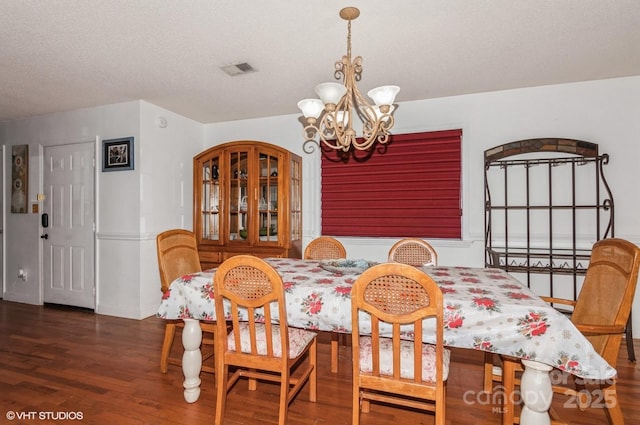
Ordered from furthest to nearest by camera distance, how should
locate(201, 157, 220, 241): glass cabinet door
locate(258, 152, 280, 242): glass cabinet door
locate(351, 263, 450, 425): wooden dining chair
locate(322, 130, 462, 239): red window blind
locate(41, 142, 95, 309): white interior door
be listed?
Answer: locate(201, 157, 220, 241): glass cabinet door → locate(41, 142, 95, 309): white interior door → locate(258, 152, 280, 242): glass cabinet door → locate(322, 130, 462, 239): red window blind → locate(351, 263, 450, 425): wooden dining chair

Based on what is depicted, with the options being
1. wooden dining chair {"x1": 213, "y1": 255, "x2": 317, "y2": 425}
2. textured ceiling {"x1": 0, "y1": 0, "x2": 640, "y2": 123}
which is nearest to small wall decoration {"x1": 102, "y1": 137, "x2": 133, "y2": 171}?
textured ceiling {"x1": 0, "y1": 0, "x2": 640, "y2": 123}

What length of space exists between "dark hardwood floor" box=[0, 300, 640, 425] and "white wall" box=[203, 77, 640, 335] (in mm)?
1137

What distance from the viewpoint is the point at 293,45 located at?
2.43m

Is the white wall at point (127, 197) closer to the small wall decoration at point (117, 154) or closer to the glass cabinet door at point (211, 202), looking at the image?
the small wall decoration at point (117, 154)

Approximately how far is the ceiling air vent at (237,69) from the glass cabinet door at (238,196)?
109 centimetres

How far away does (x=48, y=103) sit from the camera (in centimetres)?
369

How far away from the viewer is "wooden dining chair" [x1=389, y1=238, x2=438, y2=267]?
269 centimetres

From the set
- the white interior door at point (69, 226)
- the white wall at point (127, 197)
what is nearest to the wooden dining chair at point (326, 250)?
the white wall at point (127, 197)

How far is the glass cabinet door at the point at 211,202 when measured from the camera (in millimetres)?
4027

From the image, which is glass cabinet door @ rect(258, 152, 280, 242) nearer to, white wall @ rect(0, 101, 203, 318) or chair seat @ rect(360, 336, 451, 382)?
white wall @ rect(0, 101, 203, 318)

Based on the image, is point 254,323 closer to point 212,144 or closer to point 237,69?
point 237,69

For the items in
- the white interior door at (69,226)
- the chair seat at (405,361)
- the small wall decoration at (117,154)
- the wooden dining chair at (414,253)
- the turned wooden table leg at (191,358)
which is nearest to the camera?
the chair seat at (405,361)

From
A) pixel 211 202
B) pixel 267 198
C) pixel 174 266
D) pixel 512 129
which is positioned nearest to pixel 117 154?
pixel 211 202

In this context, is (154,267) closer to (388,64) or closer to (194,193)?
(194,193)
